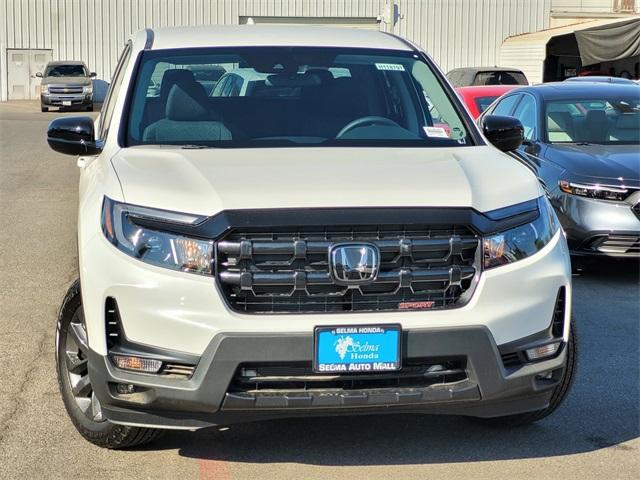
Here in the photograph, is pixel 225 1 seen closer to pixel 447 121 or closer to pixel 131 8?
pixel 131 8

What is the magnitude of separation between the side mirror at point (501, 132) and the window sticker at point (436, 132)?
0.34 metres

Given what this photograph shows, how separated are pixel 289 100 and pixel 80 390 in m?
1.82

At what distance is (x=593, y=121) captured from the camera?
909 centimetres

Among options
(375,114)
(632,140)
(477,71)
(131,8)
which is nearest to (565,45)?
(477,71)

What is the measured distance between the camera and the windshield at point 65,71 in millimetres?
34938

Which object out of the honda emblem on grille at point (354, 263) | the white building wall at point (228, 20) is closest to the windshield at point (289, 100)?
the honda emblem on grille at point (354, 263)

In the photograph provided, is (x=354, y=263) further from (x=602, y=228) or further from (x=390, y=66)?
(x=602, y=228)

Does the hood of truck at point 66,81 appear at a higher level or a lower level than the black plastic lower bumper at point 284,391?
lower

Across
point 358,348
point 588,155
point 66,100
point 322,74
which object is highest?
point 322,74

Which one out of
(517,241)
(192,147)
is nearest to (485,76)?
(192,147)

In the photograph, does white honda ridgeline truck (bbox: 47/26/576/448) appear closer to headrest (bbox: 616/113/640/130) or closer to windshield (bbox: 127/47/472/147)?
windshield (bbox: 127/47/472/147)

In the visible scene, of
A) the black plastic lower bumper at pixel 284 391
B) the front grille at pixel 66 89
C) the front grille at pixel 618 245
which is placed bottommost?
the front grille at pixel 66 89

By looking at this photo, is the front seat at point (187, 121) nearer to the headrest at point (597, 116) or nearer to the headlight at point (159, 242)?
the headlight at point (159, 242)

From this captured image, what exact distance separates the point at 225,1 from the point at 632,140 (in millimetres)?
32553
